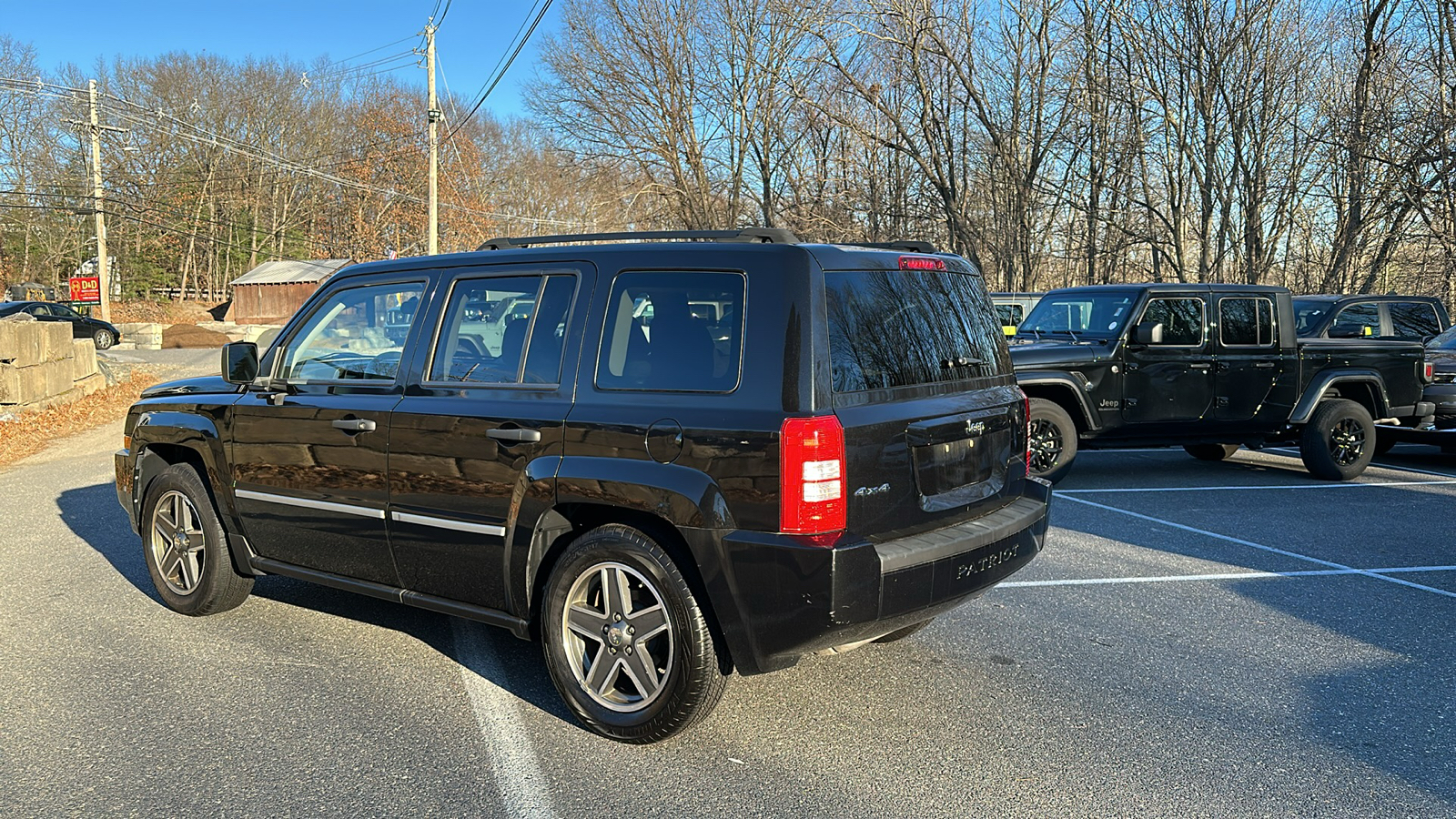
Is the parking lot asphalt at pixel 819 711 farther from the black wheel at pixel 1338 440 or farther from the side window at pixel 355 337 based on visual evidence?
the black wheel at pixel 1338 440

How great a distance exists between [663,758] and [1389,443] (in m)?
11.7

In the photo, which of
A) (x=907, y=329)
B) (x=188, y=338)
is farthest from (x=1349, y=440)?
(x=188, y=338)

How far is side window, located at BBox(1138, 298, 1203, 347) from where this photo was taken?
10.2 meters

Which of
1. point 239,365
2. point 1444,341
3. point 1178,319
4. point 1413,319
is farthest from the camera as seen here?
point 1413,319

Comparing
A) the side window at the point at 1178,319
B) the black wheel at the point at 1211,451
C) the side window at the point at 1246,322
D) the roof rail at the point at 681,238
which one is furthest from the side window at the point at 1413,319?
the roof rail at the point at 681,238

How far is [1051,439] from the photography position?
963 centimetres

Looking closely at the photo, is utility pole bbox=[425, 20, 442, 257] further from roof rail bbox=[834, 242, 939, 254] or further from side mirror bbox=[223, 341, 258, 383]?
roof rail bbox=[834, 242, 939, 254]

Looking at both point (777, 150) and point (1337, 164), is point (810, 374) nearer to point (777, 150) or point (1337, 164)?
point (1337, 164)

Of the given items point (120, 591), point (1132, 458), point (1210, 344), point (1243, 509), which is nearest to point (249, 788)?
point (120, 591)

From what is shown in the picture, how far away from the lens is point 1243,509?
8.91 metres

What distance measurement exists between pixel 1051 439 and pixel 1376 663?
15.9ft

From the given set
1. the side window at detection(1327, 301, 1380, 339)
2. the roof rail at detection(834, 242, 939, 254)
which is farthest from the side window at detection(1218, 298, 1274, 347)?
the roof rail at detection(834, 242, 939, 254)

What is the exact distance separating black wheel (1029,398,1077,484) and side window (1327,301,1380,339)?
20.0 ft

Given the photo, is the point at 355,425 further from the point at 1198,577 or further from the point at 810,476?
the point at 1198,577
